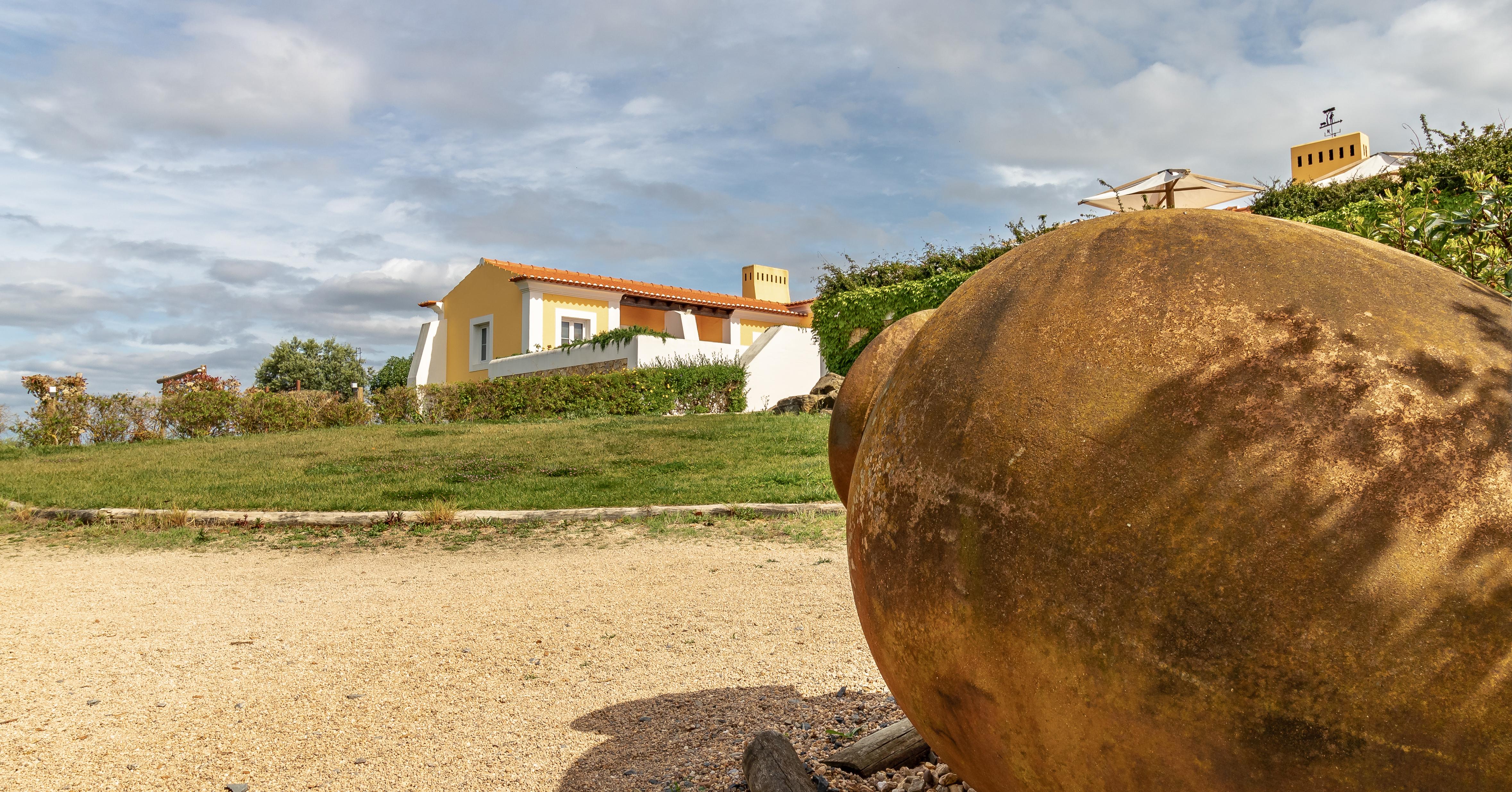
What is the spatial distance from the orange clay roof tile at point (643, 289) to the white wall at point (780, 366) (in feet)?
25.8

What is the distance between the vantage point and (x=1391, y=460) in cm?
171

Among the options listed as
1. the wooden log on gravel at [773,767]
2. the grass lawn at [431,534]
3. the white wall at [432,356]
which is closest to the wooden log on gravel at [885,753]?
the wooden log on gravel at [773,767]

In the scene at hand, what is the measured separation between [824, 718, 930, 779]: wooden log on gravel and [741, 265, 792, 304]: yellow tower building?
4032 cm

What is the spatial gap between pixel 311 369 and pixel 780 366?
138 feet

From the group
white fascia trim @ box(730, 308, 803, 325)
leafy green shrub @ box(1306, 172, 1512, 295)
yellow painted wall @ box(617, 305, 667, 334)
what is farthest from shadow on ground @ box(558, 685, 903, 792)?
white fascia trim @ box(730, 308, 803, 325)

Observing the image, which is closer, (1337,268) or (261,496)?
(1337,268)

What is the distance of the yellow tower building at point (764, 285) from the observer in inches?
1745

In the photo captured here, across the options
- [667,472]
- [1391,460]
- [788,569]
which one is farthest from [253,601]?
[1391,460]

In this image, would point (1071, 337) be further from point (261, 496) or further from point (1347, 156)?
point (1347, 156)

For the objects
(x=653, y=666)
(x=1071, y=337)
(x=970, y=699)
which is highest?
(x=1071, y=337)

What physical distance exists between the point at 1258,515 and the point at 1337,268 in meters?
0.72

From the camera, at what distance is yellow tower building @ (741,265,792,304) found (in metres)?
44.3

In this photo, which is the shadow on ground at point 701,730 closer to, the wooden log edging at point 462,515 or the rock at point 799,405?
the wooden log edging at point 462,515

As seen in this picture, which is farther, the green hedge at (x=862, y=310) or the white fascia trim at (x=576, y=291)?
the white fascia trim at (x=576, y=291)
